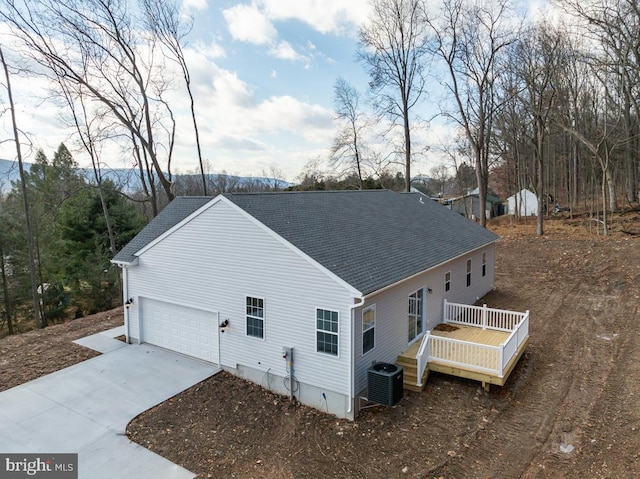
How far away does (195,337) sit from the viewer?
1148 centimetres

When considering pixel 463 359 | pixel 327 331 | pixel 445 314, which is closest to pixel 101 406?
pixel 327 331

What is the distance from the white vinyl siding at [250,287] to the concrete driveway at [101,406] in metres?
1.74

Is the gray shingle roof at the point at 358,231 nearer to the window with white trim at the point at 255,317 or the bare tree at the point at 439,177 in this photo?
the window with white trim at the point at 255,317

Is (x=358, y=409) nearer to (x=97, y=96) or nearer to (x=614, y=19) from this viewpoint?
(x=97, y=96)

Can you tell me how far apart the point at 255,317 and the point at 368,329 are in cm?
289

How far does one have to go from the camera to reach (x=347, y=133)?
3422 centimetres

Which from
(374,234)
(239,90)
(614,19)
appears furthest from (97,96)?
(614,19)

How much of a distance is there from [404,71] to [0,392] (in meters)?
28.8

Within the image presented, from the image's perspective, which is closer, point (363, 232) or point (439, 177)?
point (363, 232)

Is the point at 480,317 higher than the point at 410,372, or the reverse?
the point at 480,317

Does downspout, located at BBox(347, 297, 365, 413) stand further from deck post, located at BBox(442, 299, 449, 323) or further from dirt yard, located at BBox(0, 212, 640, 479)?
deck post, located at BBox(442, 299, 449, 323)

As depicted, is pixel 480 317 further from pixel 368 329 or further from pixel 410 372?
pixel 368 329

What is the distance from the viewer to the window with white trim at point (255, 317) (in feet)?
32.3

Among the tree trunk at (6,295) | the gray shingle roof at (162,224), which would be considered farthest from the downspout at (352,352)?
the tree trunk at (6,295)
